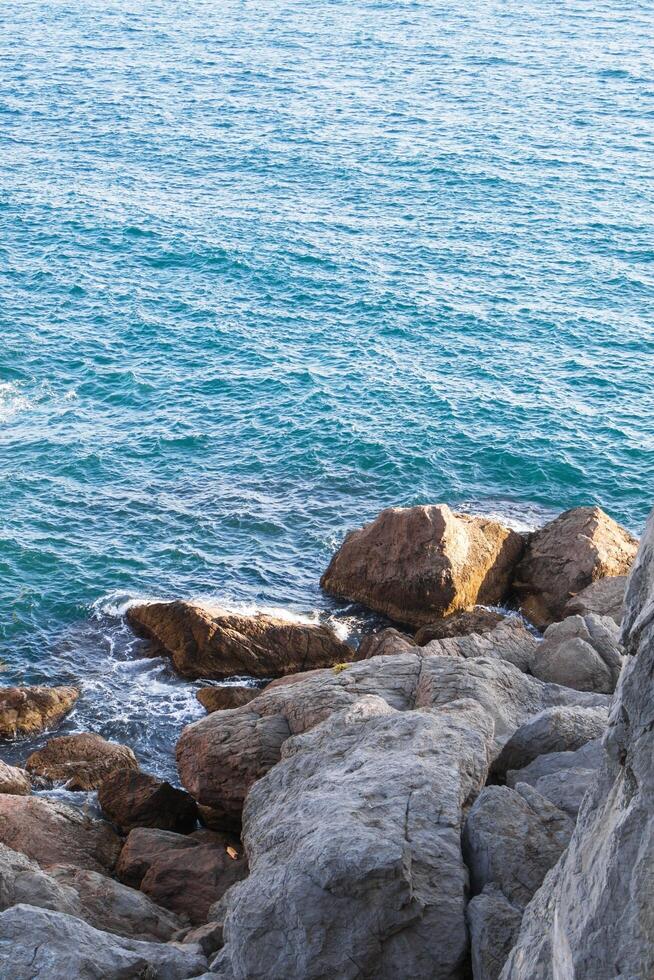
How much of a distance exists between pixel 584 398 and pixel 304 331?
53.6ft

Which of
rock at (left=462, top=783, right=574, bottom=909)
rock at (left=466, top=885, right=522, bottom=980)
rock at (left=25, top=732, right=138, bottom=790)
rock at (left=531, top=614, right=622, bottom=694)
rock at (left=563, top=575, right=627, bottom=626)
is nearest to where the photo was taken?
rock at (left=466, top=885, right=522, bottom=980)

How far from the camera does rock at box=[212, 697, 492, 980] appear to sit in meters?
15.7

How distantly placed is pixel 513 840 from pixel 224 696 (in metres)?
17.2

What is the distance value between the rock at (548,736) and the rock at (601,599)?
13.0 meters

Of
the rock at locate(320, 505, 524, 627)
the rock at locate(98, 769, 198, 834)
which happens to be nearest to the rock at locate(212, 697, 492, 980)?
the rock at locate(98, 769, 198, 834)

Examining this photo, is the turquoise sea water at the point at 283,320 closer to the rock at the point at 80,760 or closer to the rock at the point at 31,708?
the rock at the point at 31,708

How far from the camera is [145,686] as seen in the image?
34938 mm

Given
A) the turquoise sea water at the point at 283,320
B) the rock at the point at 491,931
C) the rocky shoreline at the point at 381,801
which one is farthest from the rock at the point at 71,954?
the turquoise sea water at the point at 283,320

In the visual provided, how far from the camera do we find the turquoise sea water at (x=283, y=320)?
4238 centimetres

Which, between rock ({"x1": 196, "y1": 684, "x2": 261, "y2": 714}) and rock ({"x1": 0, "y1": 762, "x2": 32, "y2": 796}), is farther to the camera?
rock ({"x1": 196, "y1": 684, "x2": 261, "y2": 714})

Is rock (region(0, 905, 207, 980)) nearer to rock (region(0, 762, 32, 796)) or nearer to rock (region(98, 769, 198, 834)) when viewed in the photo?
rock (region(98, 769, 198, 834))

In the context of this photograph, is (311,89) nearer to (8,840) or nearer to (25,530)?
(25,530)

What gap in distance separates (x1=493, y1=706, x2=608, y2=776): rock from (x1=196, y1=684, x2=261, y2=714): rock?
39.9 ft

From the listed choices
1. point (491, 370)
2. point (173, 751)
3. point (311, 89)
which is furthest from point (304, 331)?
point (311, 89)
